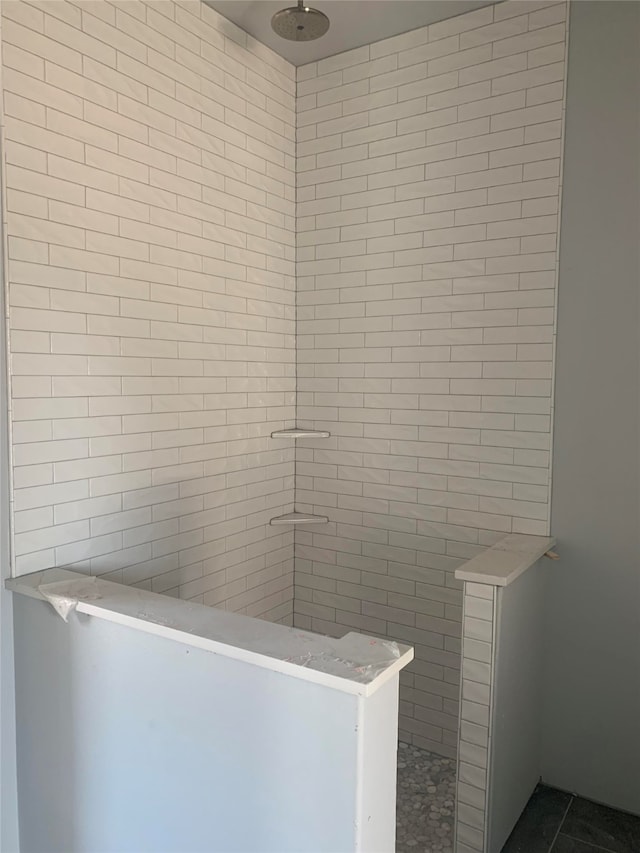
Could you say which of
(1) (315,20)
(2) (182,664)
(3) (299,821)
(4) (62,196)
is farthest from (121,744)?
(1) (315,20)

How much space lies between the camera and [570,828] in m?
1.94

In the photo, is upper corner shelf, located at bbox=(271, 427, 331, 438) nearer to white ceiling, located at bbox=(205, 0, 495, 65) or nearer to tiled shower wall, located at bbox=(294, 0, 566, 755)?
tiled shower wall, located at bbox=(294, 0, 566, 755)

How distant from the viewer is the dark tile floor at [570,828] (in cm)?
186

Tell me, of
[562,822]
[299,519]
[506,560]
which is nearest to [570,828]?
[562,822]

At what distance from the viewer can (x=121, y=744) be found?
1.43 metres

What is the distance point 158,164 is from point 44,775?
1.81 m

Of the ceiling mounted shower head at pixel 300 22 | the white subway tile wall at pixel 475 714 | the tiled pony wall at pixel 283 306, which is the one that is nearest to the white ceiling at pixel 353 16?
the tiled pony wall at pixel 283 306

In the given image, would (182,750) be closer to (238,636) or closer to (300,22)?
(238,636)

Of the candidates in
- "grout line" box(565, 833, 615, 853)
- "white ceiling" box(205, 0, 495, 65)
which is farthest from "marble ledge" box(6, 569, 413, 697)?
"white ceiling" box(205, 0, 495, 65)

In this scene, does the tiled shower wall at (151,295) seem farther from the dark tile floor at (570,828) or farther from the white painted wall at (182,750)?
the dark tile floor at (570,828)

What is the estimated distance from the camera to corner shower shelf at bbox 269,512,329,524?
254 cm

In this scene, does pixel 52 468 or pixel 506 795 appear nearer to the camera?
pixel 52 468

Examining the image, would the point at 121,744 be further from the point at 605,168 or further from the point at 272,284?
the point at 605,168

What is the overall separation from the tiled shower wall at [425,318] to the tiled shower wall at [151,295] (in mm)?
178
